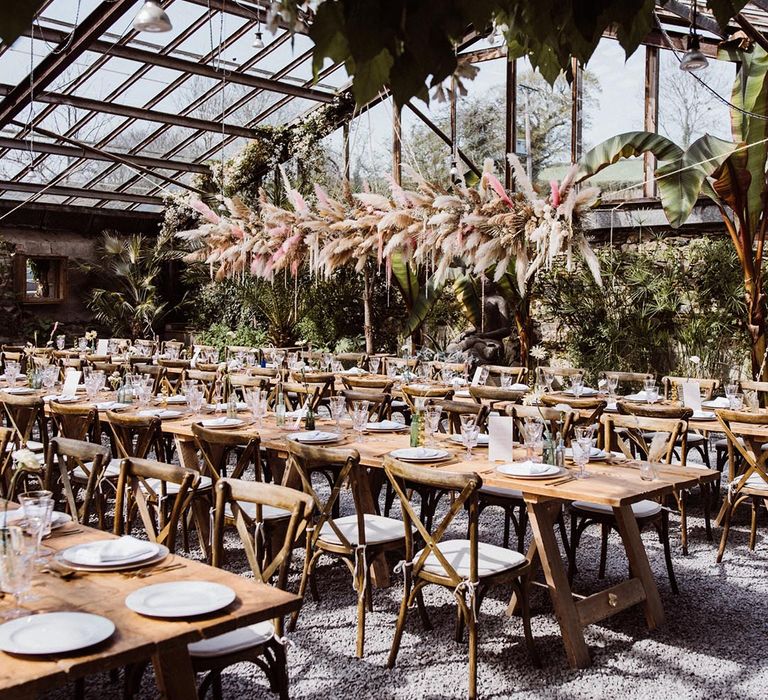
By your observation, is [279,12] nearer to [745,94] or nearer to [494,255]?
[494,255]

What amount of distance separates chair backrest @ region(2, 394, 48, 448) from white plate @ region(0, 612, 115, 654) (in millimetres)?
3472

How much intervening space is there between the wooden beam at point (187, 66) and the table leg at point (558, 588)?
8.78 metres

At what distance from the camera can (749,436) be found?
4.76m

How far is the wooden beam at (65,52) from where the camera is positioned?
9617 millimetres

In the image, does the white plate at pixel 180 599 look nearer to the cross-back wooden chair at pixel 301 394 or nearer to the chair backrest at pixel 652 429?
the chair backrest at pixel 652 429

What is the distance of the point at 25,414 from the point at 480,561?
3769 millimetres

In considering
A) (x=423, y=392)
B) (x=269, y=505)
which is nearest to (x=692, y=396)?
(x=423, y=392)

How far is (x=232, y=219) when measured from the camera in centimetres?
905

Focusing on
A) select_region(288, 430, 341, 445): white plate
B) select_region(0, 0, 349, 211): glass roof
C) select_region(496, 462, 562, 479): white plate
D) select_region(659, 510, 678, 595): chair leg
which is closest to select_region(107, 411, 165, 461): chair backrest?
select_region(288, 430, 341, 445): white plate

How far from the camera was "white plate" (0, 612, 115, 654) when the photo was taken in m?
1.76

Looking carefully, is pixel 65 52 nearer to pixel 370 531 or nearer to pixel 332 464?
pixel 332 464

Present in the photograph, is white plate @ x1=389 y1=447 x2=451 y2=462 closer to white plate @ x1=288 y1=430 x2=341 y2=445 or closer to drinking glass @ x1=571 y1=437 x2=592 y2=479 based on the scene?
white plate @ x1=288 y1=430 x2=341 y2=445

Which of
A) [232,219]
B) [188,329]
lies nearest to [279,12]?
[232,219]

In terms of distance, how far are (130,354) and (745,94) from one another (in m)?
6.81
